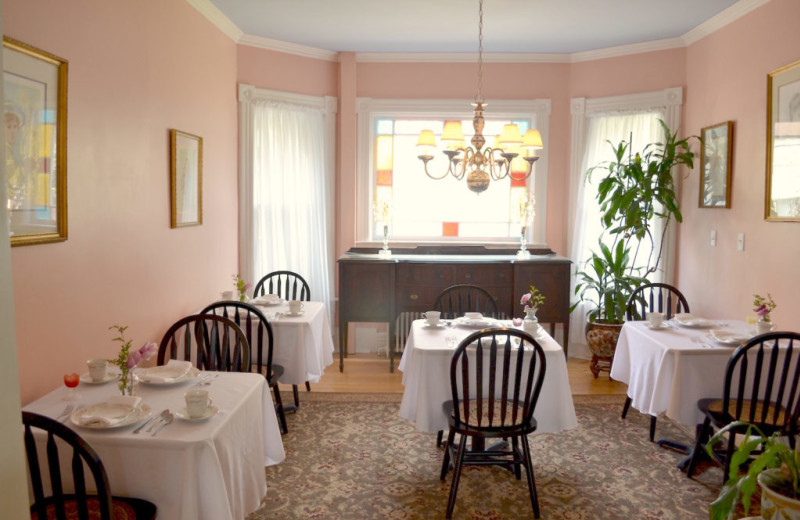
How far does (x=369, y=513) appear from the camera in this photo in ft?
10.5

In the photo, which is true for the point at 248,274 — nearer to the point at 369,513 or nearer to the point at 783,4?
the point at 369,513

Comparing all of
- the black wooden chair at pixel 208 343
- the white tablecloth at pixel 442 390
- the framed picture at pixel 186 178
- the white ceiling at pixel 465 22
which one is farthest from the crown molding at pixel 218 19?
the white tablecloth at pixel 442 390

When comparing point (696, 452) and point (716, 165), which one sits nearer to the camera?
point (696, 452)

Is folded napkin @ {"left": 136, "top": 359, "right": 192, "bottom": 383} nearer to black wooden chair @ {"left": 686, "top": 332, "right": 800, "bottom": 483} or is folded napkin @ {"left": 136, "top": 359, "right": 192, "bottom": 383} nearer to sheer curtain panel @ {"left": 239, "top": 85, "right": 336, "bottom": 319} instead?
black wooden chair @ {"left": 686, "top": 332, "right": 800, "bottom": 483}

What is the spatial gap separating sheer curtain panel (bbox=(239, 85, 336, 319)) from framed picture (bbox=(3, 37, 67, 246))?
3039 mm

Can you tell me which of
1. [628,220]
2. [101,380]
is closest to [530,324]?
[628,220]

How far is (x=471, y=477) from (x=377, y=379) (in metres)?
2.12

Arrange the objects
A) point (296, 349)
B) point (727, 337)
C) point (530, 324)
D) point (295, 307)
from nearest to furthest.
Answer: point (727, 337) < point (530, 324) < point (296, 349) < point (295, 307)

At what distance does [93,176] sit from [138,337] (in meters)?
1.10

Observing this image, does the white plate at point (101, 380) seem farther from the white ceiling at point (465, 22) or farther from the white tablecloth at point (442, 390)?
the white ceiling at point (465, 22)

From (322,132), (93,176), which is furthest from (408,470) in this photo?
(322,132)

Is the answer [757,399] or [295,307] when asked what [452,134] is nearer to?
[295,307]

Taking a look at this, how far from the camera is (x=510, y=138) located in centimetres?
363

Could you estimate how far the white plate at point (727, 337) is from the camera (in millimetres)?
3660
